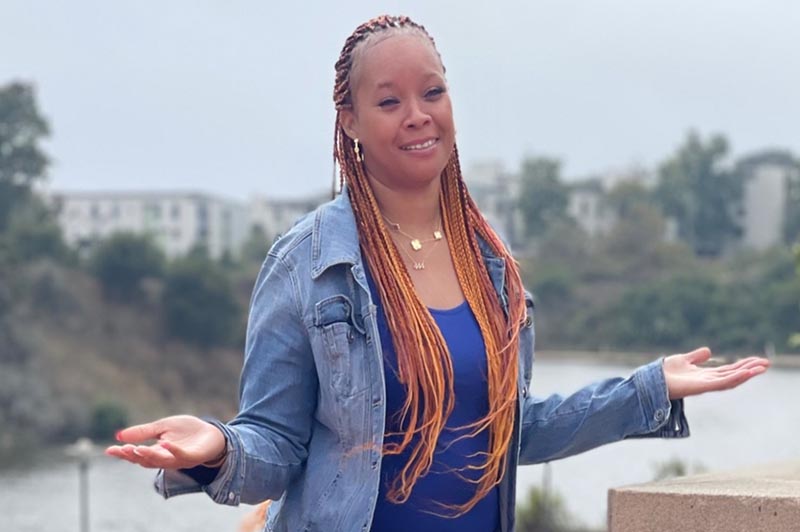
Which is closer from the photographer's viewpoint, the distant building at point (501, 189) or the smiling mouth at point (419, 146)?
the smiling mouth at point (419, 146)

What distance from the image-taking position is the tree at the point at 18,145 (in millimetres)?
56969

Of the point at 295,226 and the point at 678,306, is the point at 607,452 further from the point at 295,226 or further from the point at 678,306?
the point at 295,226

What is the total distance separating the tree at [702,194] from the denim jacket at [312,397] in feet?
208

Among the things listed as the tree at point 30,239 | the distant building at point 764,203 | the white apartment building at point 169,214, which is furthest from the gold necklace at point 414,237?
the white apartment building at point 169,214

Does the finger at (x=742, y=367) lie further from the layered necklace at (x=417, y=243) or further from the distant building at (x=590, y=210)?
the distant building at (x=590, y=210)

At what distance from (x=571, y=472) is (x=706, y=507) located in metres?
31.6

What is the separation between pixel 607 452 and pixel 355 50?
118ft

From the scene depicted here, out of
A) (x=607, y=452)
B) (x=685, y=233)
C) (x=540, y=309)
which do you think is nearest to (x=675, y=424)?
(x=607, y=452)

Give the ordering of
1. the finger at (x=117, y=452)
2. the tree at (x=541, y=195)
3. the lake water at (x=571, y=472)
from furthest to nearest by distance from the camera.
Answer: the tree at (x=541, y=195), the lake water at (x=571, y=472), the finger at (x=117, y=452)

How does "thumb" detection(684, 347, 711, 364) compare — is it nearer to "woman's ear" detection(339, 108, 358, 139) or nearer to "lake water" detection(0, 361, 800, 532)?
"woman's ear" detection(339, 108, 358, 139)

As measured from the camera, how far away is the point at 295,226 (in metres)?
2.37

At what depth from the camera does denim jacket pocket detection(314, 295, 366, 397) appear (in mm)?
2223

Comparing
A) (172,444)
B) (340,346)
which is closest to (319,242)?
(340,346)

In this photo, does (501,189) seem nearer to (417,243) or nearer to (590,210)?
(590,210)
